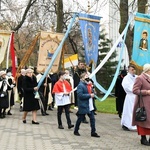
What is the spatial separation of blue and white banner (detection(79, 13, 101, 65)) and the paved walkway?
2.13 metres

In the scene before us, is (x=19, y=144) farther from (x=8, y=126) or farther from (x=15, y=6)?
(x=15, y=6)

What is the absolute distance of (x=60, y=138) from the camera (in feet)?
29.5

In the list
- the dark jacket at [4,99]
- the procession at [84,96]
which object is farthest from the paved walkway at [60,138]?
the dark jacket at [4,99]

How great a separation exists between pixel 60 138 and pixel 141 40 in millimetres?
4053

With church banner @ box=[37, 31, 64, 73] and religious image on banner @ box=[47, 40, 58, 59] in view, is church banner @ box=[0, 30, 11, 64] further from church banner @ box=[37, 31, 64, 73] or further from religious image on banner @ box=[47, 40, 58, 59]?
religious image on banner @ box=[47, 40, 58, 59]

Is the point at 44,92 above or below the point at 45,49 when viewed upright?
below

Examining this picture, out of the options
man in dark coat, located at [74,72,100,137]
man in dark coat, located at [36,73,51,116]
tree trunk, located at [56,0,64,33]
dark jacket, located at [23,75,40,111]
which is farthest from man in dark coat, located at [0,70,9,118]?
tree trunk, located at [56,0,64,33]

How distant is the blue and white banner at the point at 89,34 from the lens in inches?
466

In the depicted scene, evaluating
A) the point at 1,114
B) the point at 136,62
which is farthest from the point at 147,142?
the point at 1,114

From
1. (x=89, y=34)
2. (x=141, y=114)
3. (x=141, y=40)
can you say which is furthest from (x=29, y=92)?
(x=141, y=114)

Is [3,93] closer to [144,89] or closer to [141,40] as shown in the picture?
[141,40]

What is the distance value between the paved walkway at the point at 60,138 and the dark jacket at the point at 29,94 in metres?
0.53

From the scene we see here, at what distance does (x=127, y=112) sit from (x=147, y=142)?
211 cm

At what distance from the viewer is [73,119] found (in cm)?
1264
